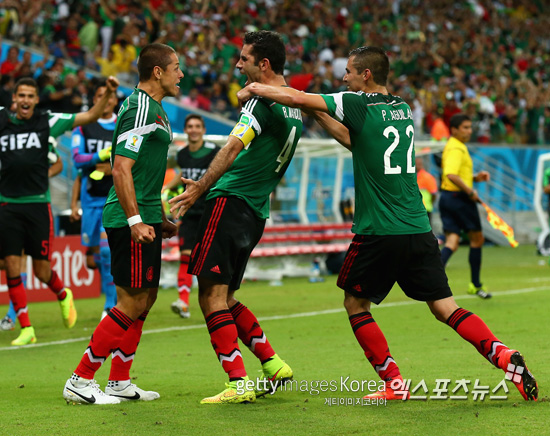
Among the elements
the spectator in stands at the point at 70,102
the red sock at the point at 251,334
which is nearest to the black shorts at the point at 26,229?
the red sock at the point at 251,334

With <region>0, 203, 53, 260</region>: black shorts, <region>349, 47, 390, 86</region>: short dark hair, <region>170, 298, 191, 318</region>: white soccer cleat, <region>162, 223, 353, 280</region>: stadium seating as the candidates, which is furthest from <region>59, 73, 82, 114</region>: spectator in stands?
<region>349, 47, 390, 86</region>: short dark hair

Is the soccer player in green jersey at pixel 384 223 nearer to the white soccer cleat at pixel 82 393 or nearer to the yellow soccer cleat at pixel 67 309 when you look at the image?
the white soccer cleat at pixel 82 393

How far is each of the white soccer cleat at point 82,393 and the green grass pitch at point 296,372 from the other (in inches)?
3.0

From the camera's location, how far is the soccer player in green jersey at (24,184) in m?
9.11

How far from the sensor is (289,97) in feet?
18.1

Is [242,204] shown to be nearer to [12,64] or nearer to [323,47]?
[12,64]

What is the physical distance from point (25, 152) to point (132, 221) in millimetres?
3836

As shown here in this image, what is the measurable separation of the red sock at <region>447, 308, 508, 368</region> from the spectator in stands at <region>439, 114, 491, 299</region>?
5789 mm

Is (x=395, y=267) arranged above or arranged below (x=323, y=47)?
above

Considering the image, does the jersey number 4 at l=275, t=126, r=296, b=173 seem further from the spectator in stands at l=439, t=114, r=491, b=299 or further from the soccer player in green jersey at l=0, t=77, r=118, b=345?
the spectator in stands at l=439, t=114, r=491, b=299

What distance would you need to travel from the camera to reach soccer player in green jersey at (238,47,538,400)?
19.1 feet

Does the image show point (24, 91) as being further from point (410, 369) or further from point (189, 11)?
point (189, 11)

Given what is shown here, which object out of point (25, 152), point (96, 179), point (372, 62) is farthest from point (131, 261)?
point (96, 179)

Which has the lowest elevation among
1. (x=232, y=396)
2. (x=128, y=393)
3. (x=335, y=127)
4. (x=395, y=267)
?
(x=128, y=393)
